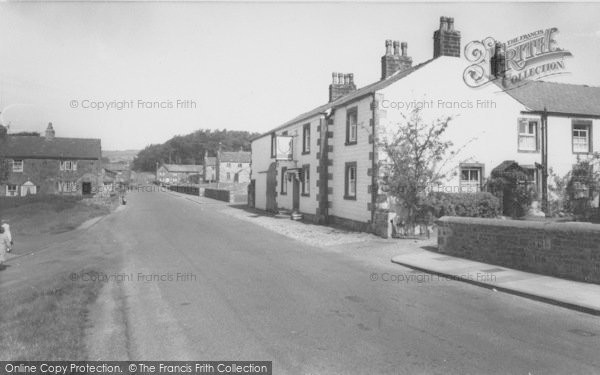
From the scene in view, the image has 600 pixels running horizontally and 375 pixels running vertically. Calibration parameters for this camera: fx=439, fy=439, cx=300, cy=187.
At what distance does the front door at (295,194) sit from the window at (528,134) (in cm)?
1241

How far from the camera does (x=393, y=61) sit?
23469 millimetres

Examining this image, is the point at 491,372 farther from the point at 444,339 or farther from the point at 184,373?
the point at 184,373

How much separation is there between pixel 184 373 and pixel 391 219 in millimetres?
13174

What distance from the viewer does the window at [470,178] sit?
1934 cm

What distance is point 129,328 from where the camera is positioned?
669 cm

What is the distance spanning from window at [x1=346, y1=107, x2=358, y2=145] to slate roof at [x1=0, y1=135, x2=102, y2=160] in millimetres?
48850

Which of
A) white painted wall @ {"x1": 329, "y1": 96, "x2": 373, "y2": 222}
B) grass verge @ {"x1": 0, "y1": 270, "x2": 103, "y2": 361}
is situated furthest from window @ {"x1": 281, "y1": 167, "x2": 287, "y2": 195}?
grass verge @ {"x1": 0, "y1": 270, "x2": 103, "y2": 361}

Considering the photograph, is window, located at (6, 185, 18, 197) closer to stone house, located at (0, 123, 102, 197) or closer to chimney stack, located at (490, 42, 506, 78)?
stone house, located at (0, 123, 102, 197)

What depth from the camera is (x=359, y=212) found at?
→ 19562mm

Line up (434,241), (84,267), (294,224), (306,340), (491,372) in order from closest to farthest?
(491,372) → (306,340) → (84,267) → (434,241) → (294,224)

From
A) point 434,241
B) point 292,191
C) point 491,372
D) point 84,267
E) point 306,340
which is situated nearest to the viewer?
point 491,372

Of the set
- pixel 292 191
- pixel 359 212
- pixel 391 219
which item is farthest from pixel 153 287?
pixel 292 191

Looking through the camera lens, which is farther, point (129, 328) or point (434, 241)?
point (434, 241)

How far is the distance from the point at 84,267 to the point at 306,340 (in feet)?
26.8
